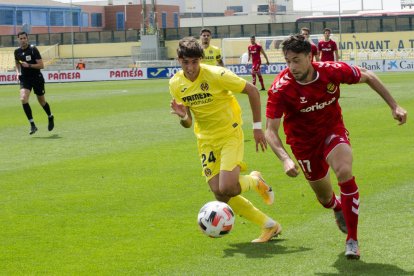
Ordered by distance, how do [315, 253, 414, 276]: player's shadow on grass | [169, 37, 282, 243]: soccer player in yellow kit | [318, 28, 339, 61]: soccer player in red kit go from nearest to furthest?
[315, 253, 414, 276]: player's shadow on grass, [169, 37, 282, 243]: soccer player in yellow kit, [318, 28, 339, 61]: soccer player in red kit

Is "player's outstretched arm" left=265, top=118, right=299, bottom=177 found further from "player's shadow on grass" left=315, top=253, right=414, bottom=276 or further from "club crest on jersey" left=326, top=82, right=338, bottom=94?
"player's shadow on grass" left=315, top=253, right=414, bottom=276

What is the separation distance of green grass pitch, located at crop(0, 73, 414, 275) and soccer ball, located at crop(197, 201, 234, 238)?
0.20 meters

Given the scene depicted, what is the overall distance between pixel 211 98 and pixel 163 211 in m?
1.87

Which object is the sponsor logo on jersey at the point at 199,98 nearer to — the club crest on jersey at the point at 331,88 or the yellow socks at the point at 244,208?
the yellow socks at the point at 244,208

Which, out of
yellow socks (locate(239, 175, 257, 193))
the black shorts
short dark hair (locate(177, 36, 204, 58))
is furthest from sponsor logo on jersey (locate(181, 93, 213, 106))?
the black shorts

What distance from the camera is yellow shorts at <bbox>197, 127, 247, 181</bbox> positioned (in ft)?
30.7

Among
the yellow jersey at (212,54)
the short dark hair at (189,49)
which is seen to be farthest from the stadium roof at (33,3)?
the short dark hair at (189,49)

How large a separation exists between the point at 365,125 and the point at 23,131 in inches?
314

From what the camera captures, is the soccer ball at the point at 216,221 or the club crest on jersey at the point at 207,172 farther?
the club crest on jersey at the point at 207,172

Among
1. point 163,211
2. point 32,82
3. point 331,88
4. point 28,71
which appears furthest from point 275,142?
point 28,71

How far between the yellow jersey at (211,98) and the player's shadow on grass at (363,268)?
7.40ft

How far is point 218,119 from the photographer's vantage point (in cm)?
955

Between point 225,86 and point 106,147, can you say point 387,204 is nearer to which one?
point 225,86

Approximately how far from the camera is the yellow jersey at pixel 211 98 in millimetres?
9375
